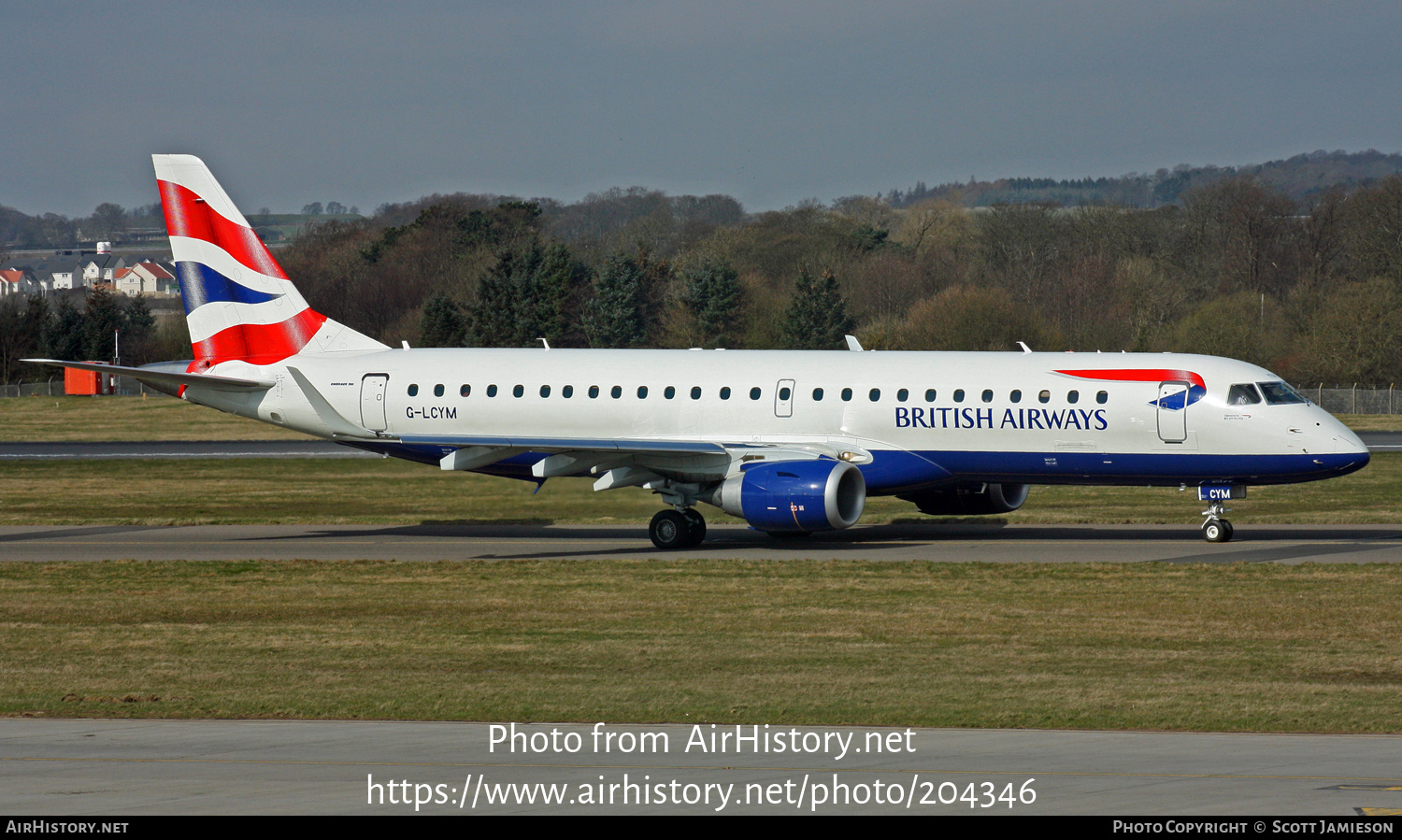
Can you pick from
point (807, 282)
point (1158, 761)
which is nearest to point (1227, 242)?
point (807, 282)

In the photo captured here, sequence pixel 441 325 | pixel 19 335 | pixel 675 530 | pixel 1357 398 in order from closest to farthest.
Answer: pixel 675 530 → pixel 1357 398 → pixel 441 325 → pixel 19 335

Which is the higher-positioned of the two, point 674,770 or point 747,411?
point 747,411

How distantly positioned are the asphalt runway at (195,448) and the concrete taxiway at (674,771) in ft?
133

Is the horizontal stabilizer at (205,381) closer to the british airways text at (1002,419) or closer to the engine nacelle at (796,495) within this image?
the engine nacelle at (796,495)

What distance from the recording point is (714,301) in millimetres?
91875

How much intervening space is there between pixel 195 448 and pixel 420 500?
76.8ft

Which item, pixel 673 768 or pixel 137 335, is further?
pixel 137 335

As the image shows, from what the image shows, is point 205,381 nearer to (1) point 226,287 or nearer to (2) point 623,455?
(1) point 226,287

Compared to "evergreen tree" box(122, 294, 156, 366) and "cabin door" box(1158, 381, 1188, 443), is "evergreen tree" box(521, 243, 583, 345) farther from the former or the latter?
"cabin door" box(1158, 381, 1188, 443)

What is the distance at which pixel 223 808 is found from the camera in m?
10.2

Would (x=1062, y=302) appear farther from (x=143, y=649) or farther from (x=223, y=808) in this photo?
(x=223, y=808)

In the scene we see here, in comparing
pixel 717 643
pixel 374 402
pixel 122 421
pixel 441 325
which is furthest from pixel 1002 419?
pixel 441 325

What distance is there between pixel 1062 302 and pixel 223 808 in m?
87.8

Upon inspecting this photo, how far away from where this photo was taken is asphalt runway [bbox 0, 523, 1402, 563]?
27.8 metres
